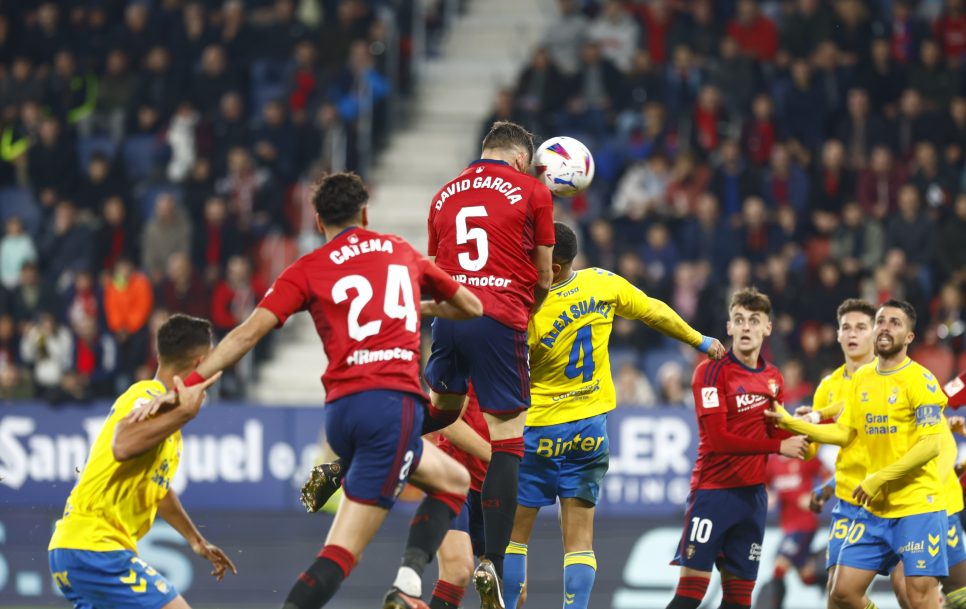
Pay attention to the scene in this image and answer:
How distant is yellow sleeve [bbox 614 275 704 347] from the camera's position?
9.63 metres

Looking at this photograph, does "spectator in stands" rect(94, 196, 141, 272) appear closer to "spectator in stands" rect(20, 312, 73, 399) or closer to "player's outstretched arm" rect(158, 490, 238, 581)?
"spectator in stands" rect(20, 312, 73, 399)

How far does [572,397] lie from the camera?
979cm

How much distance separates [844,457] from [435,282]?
3.60m

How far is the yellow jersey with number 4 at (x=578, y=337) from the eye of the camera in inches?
380

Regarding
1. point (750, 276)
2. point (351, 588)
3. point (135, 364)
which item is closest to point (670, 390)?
point (750, 276)

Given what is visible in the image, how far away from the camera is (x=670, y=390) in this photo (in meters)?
16.7

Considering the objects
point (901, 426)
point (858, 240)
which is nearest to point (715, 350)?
point (901, 426)

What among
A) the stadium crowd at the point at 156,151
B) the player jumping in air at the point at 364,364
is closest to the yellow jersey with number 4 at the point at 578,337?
the player jumping in air at the point at 364,364

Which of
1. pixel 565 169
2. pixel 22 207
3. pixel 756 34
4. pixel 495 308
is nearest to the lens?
pixel 495 308

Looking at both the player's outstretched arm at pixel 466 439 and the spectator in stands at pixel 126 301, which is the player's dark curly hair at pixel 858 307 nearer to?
the player's outstretched arm at pixel 466 439

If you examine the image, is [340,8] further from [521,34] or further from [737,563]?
[737,563]

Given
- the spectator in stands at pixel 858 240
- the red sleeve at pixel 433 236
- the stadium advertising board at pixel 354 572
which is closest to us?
the red sleeve at pixel 433 236

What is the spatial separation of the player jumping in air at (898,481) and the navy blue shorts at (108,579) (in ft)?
13.6

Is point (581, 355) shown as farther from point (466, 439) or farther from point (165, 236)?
point (165, 236)
